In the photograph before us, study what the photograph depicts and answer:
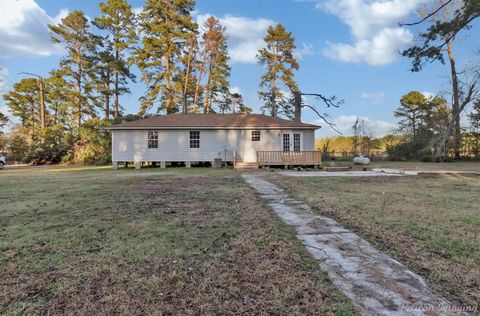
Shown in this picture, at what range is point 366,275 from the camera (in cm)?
254

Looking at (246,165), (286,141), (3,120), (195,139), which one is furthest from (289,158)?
(3,120)

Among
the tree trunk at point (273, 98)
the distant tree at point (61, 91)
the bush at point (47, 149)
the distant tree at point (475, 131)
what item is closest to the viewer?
the bush at point (47, 149)

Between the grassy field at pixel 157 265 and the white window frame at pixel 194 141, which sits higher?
the white window frame at pixel 194 141

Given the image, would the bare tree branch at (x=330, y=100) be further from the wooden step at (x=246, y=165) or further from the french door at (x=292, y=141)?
the wooden step at (x=246, y=165)

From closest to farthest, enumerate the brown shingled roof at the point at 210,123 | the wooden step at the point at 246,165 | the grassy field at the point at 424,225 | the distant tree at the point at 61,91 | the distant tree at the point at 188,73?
the grassy field at the point at 424,225, the wooden step at the point at 246,165, the brown shingled roof at the point at 210,123, the distant tree at the point at 61,91, the distant tree at the point at 188,73

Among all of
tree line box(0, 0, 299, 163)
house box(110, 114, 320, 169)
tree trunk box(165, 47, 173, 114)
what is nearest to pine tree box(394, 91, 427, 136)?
tree line box(0, 0, 299, 163)

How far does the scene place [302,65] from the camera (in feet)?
95.3

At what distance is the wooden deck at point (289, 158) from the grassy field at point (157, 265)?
11.2 meters

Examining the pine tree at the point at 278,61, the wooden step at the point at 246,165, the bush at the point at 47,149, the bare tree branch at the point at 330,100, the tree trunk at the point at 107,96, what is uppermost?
the pine tree at the point at 278,61

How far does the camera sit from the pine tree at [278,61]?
28.5 m

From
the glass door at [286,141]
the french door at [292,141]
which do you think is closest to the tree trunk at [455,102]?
the french door at [292,141]

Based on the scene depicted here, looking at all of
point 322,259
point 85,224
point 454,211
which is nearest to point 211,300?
point 322,259

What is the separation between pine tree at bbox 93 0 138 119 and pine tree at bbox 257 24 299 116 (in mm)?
12764

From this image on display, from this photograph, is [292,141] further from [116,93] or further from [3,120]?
[3,120]
